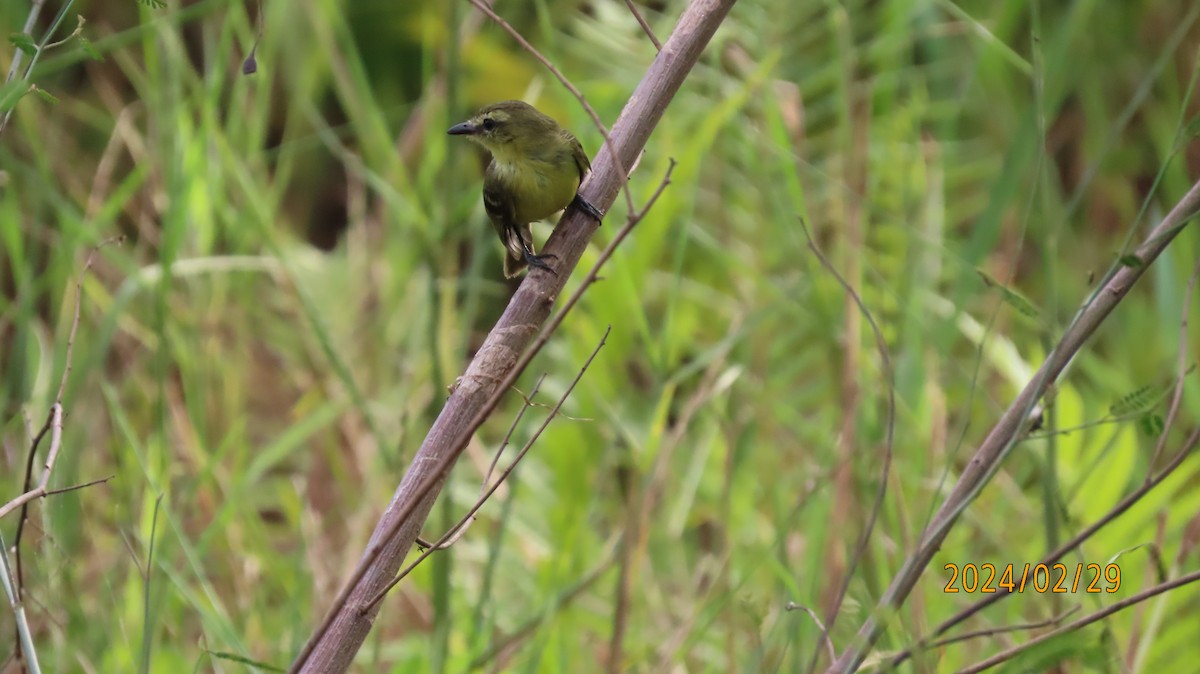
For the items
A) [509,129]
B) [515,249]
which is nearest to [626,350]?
[509,129]

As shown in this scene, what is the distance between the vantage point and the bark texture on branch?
1.16m

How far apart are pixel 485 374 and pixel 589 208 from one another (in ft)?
0.94

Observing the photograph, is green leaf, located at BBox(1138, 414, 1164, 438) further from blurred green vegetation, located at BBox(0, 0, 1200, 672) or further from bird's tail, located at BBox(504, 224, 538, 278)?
bird's tail, located at BBox(504, 224, 538, 278)

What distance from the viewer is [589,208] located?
55.3 inches

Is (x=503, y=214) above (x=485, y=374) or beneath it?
beneath

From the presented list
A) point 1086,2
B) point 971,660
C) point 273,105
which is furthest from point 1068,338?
point 273,105

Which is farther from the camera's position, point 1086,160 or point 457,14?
point 1086,160

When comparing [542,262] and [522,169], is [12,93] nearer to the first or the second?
[542,262]

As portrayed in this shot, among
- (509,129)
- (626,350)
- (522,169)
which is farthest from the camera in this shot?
(626,350)

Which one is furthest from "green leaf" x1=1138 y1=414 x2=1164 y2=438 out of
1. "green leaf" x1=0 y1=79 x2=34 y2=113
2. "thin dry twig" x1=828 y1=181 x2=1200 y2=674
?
"green leaf" x1=0 y1=79 x2=34 y2=113

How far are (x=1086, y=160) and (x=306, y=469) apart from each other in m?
3.03

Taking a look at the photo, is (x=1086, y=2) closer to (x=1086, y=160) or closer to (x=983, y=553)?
(x=983, y=553)

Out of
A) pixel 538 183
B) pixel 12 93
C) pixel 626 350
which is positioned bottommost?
pixel 626 350

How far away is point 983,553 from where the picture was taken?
8.94ft
